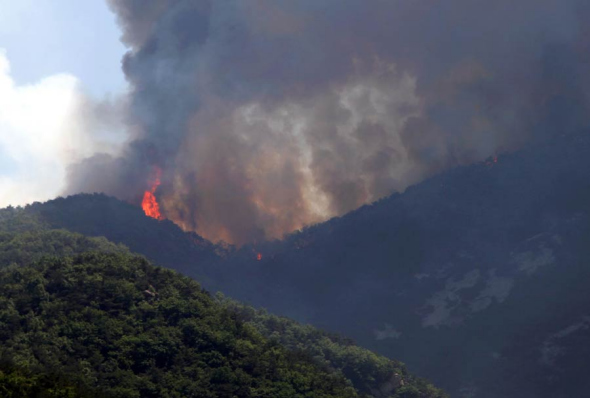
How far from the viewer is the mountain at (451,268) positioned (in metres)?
130

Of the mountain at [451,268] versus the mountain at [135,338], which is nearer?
the mountain at [135,338]

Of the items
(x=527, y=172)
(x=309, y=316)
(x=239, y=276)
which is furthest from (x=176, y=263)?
(x=527, y=172)

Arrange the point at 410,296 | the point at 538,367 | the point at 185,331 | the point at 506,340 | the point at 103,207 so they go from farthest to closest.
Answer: the point at 103,207 < the point at 410,296 < the point at 506,340 < the point at 538,367 < the point at 185,331

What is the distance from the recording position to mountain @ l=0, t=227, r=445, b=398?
69.4 m

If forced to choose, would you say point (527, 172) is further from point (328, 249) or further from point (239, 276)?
point (239, 276)

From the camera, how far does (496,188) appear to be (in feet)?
604

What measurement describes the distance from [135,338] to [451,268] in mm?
103394

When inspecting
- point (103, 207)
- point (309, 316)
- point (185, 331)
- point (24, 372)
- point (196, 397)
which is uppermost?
point (103, 207)

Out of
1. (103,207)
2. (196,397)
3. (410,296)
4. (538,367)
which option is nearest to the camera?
(196,397)

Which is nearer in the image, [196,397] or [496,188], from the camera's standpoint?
[196,397]

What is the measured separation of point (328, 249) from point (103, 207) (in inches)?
2073

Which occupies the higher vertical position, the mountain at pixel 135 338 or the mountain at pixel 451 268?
the mountain at pixel 451 268

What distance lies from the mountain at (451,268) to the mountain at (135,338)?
51367mm

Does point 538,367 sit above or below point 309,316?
below
